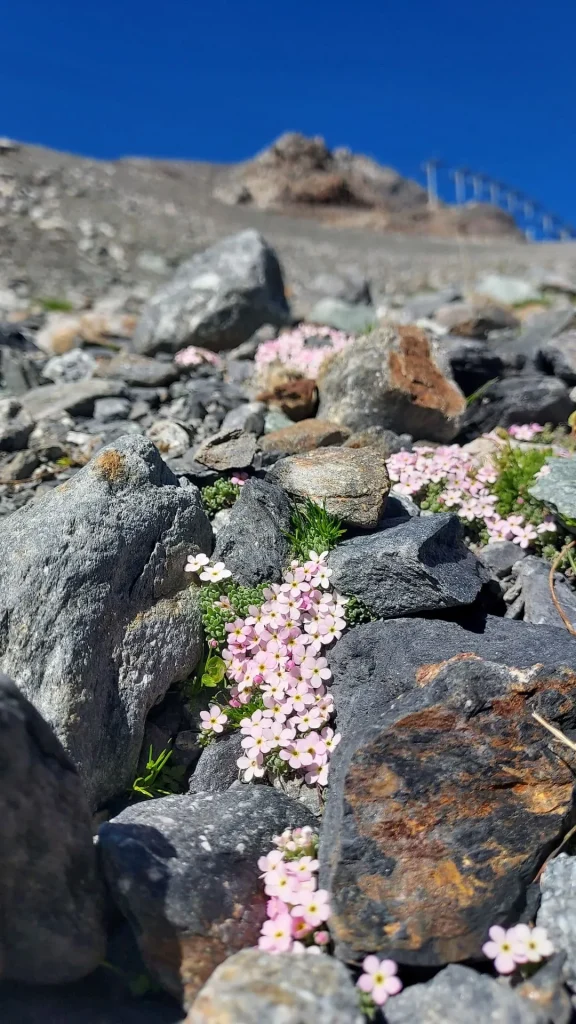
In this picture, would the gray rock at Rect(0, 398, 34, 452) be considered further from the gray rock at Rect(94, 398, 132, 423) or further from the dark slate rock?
the dark slate rock

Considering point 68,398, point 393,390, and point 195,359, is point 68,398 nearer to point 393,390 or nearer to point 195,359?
point 195,359

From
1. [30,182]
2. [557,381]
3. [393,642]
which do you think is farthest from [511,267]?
[393,642]

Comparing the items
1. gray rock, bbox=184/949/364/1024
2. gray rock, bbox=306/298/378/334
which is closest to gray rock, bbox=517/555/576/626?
gray rock, bbox=184/949/364/1024

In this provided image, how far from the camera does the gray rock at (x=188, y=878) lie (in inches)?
129

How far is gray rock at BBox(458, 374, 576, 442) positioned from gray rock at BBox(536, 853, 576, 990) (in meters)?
4.82

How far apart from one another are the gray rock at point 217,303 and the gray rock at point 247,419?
3828 millimetres

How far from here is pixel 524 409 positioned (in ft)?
24.7

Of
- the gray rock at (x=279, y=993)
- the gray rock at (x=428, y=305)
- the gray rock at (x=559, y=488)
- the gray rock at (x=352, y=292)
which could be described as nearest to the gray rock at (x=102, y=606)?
the gray rock at (x=279, y=993)

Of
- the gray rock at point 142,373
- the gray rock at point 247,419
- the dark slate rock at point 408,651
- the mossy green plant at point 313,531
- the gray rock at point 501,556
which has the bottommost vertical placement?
the dark slate rock at point 408,651

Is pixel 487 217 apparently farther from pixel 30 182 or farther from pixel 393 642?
pixel 393 642

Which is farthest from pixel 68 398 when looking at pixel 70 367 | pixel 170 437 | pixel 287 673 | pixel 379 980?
pixel 379 980

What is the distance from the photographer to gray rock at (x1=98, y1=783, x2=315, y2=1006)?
129 inches

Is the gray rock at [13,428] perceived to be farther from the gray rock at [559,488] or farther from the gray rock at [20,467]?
the gray rock at [559,488]

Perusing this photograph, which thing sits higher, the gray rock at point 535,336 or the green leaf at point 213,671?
the gray rock at point 535,336
